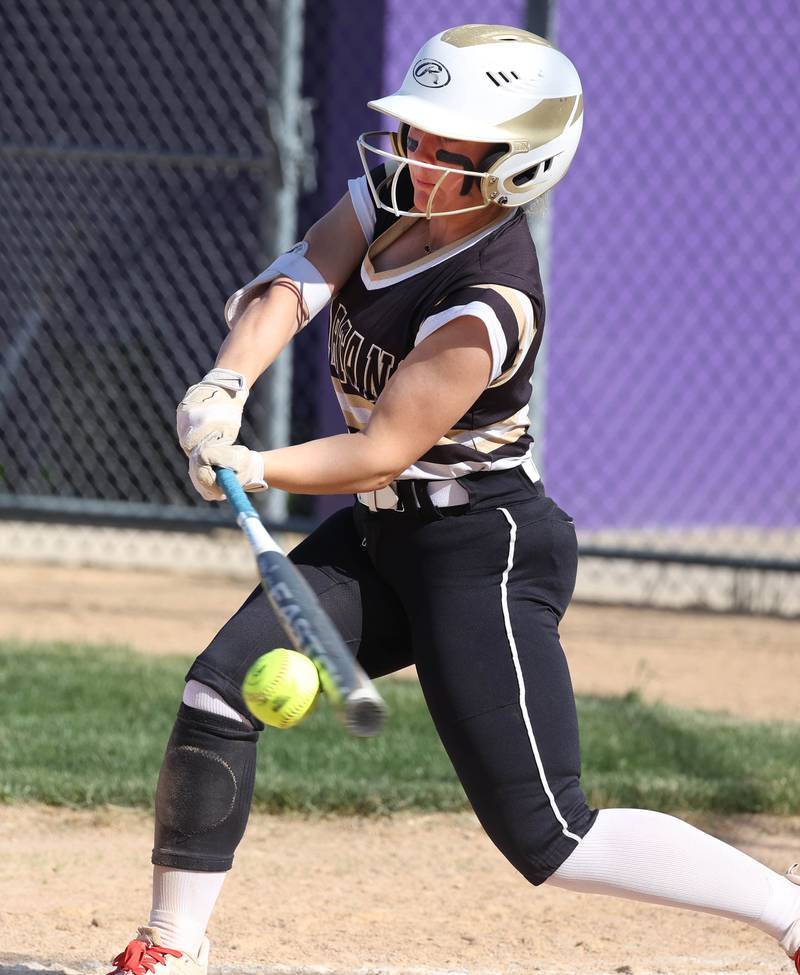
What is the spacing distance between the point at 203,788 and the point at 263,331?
844mm

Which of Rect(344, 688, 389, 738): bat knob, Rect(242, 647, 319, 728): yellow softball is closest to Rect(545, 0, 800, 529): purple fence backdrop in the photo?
Rect(242, 647, 319, 728): yellow softball

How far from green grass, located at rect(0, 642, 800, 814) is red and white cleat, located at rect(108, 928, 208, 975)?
1531 mm

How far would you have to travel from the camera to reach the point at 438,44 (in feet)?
9.21

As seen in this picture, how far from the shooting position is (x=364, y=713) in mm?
2133

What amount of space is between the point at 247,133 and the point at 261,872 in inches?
236

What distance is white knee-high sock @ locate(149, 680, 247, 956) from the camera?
2764 millimetres

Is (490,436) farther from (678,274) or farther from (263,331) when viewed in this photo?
(678,274)

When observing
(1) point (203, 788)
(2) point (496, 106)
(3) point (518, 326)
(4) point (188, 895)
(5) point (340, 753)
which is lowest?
(5) point (340, 753)

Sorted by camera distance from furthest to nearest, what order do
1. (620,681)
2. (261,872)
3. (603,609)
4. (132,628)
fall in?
(603,609)
(132,628)
(620,681)
(261,872)

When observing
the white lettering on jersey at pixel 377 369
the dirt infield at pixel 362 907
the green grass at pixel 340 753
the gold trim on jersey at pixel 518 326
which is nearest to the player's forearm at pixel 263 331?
the white lettering on jersey at pixel 377 369

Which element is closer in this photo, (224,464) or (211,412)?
(224,464)

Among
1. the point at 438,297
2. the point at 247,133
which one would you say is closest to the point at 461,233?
the point at 438,297

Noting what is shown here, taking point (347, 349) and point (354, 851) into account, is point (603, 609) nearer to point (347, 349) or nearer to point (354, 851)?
point (354, 851)

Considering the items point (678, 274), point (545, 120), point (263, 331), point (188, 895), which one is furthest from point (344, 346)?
point (678, 274)
